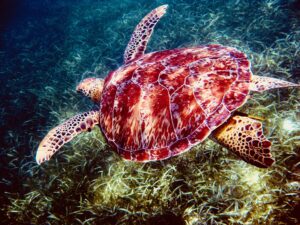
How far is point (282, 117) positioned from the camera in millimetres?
3447

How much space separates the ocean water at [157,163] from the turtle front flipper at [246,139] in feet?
2.21

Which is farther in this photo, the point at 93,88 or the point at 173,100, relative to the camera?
the point at 93,88

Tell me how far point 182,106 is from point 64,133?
2052mm

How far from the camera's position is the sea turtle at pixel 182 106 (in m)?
2.50

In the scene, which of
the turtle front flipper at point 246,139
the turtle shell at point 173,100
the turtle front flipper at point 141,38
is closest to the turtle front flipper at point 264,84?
the turtle shell at point 173,100

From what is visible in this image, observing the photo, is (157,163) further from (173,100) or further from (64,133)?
(64,133)

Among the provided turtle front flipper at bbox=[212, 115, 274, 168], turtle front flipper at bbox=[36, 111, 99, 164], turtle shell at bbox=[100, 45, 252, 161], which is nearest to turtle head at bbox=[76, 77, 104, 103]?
turtle front flipper at bbox=[36, 111, 99, 164]

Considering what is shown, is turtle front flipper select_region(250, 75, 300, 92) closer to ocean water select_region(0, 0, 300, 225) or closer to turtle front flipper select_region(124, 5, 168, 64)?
ocean water select_region(0, 0, 300, 225)

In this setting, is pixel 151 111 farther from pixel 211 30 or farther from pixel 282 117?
pixel 211 30

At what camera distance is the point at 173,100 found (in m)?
2.69

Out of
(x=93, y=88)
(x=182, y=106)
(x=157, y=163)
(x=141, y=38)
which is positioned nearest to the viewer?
(x=182, y=106)

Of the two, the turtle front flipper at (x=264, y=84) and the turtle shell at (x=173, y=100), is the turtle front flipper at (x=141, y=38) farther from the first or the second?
the turtle front flipper at (x=264, y=84)

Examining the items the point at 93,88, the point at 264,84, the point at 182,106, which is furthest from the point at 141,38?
the point at 264,84

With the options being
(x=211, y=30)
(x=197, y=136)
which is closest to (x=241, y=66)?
(x=197, y=136)
